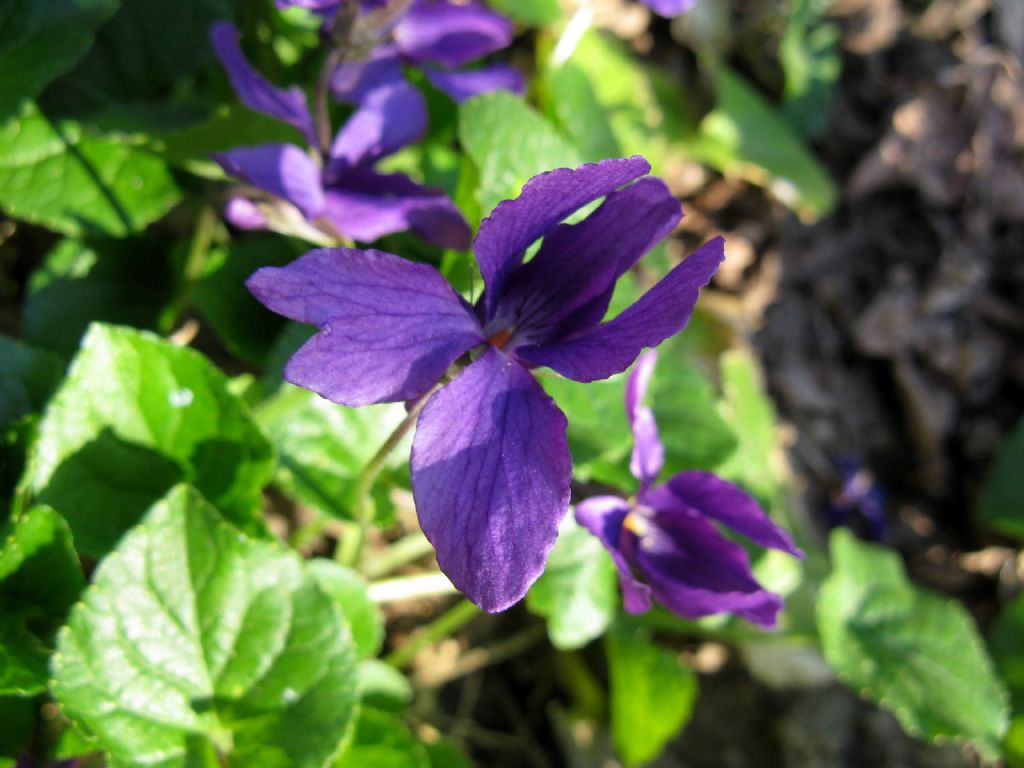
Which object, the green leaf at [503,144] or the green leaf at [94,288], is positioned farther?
the green leaf at [94,288]

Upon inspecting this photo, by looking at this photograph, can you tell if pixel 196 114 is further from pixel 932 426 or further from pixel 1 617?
pixel 932 426

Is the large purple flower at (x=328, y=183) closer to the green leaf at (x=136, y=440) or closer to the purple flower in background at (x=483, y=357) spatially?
the green leaf at (x=136, y=440)

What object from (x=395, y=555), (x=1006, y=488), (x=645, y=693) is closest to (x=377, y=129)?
(x=395, y=555)

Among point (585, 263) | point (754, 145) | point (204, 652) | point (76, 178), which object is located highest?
point (585, 263)

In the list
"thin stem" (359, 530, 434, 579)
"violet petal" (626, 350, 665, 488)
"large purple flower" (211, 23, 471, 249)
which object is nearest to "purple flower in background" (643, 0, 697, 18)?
"large purple flower" (211, 23, 471, 249)

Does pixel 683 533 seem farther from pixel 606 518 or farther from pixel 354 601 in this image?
pixel 354 601

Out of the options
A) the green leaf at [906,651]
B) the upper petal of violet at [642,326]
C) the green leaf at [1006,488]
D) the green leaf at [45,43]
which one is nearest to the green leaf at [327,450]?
the green leaf at [45,43]
